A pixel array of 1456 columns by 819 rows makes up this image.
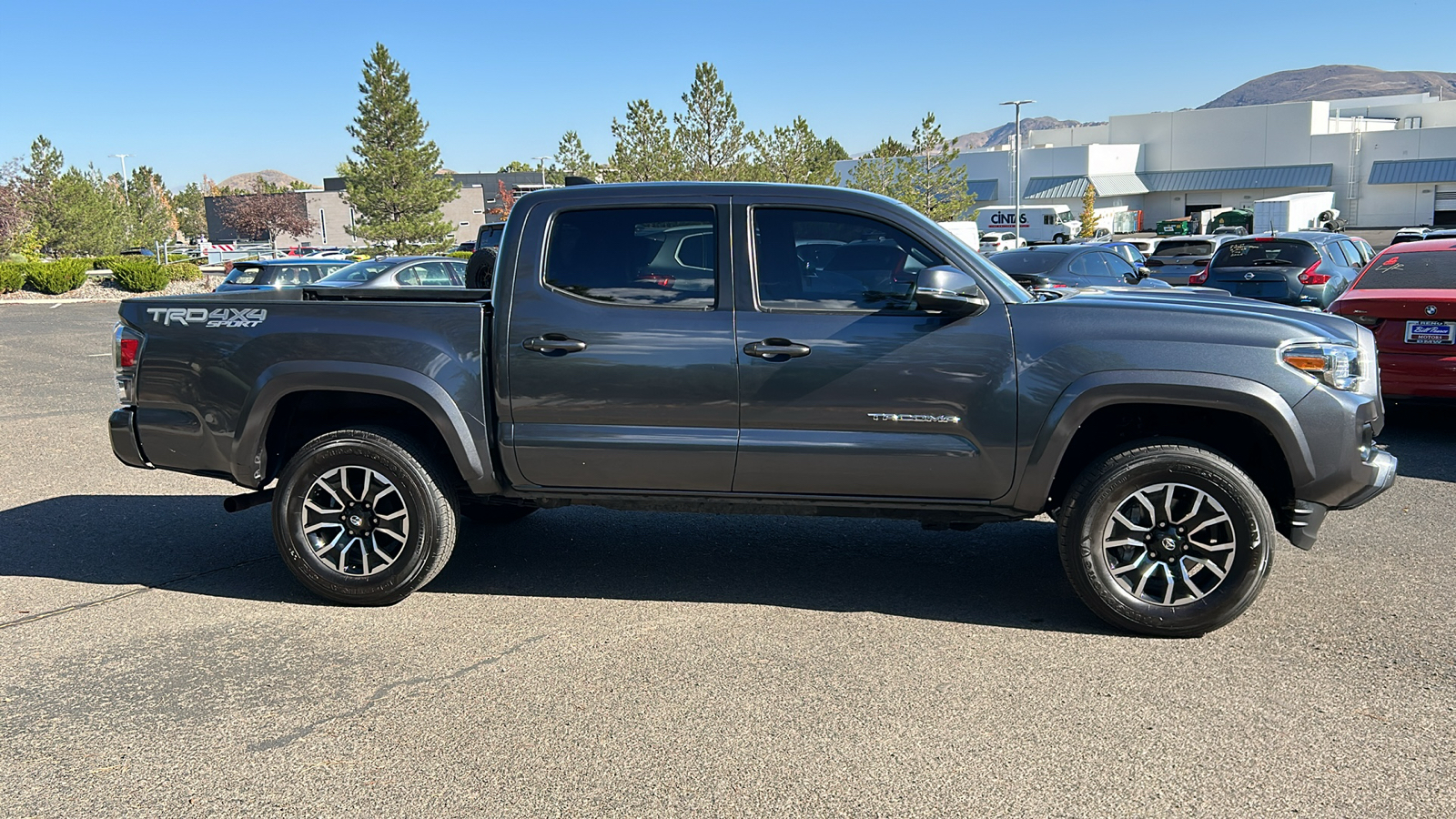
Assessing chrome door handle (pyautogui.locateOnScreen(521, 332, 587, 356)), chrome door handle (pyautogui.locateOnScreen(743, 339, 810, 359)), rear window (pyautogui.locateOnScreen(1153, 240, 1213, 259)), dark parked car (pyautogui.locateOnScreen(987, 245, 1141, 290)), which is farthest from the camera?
rear window (pyautogui.locateOnScreen(1153, 240, 1213, 259))

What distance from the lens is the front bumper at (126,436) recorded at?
17.6 ft

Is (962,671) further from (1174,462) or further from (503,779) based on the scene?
(503,779)

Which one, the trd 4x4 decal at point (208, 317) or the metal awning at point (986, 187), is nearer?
the trd 4x4 decal at point (208, 317)

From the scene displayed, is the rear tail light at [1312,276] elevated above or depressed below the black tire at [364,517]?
above

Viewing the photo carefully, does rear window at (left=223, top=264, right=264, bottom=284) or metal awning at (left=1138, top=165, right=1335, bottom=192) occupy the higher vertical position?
metal awning at (left=1138, top=165, right=1335, bottom=192)

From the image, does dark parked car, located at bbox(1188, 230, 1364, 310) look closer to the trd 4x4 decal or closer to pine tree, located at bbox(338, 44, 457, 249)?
the trd 4x4 decal

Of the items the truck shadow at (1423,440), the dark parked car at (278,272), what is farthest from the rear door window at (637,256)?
the dark parked car at (278,272)

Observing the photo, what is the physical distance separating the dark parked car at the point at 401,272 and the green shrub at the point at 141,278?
20.5 m

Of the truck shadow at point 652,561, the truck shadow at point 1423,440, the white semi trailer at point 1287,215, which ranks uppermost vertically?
the white semi trailer at point 1287,215

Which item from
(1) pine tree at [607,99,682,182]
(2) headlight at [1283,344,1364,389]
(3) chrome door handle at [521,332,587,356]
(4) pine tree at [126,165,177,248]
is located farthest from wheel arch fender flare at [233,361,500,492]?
(4) pine tree at [126,165,177,248]

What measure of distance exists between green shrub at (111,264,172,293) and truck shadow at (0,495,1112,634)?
31.1 meters

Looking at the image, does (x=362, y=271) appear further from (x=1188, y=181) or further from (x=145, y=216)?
(x=1188, y=181)

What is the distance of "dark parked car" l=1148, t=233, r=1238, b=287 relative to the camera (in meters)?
22.0

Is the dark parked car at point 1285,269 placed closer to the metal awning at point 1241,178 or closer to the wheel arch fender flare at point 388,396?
the wheel arch fender flare at point 388,396
